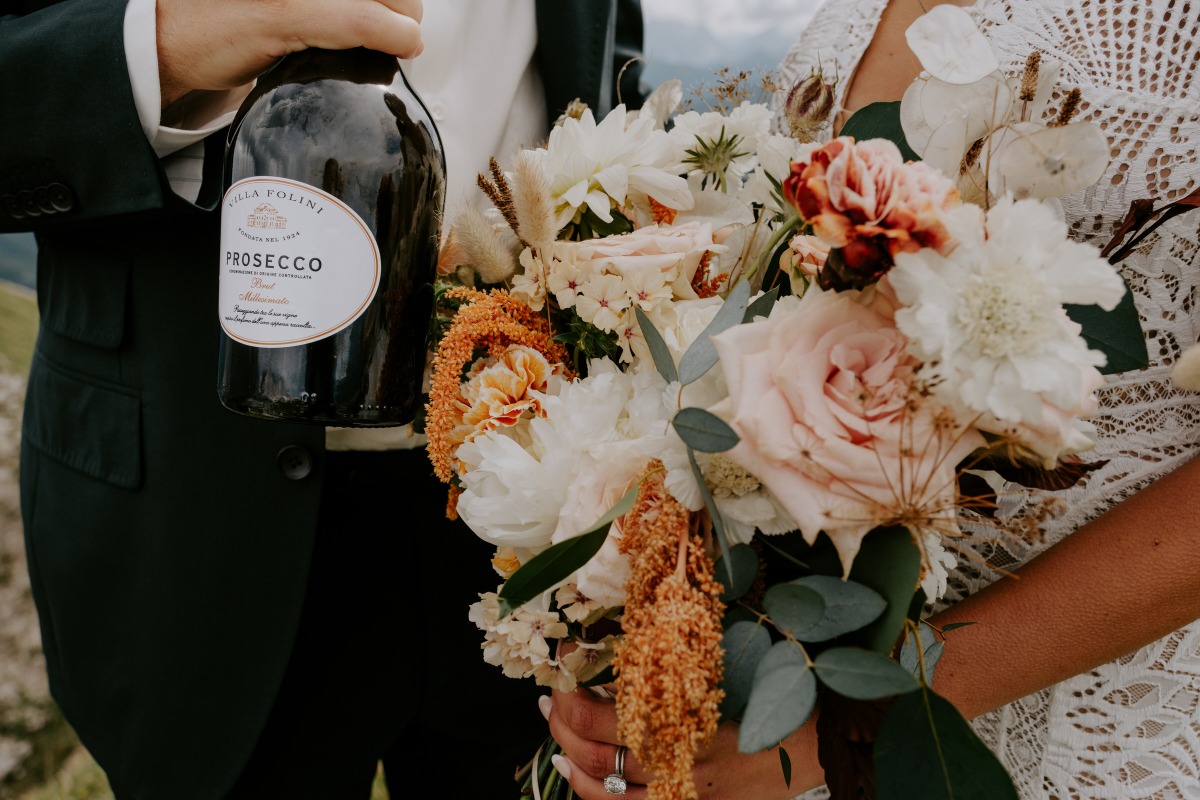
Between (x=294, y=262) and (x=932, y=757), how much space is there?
582mm

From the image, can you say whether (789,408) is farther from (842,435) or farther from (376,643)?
(376,643)

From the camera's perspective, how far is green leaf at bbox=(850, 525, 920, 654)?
0.42 m

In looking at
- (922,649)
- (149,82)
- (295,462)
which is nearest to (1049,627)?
(922,649)

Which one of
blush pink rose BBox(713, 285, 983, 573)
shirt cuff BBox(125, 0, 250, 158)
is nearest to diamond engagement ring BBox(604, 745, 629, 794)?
blush pink rose BBox(713, 285, 983, 573)

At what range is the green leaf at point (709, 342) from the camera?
46 cm

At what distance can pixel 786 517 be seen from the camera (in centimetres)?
46

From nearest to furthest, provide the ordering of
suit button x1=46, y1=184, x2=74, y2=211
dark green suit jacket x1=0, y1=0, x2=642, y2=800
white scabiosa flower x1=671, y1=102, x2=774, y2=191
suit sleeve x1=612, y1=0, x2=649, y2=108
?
white scabiosa flower x1=671, y1=102, x2=774, y2=191, suit button x1=46, y1=184, x2=74, y2=211, dark green suit jacket x1=0, y1=0, x2=642, y2=800, suit sleeve x1=612, y1=0, x2=649, y2=108

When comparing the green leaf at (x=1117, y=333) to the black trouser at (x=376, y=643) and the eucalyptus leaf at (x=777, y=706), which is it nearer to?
the eucalyptus leaf at (x=777, y=706)

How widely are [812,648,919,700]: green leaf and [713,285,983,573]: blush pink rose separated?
51mm

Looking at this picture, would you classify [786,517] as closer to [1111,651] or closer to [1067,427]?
[1067,427]

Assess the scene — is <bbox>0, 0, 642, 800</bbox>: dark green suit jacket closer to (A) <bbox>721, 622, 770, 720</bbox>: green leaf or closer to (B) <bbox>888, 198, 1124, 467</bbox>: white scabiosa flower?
(A) <bbox>721, 622, 770, 720</bbox>: green leaf

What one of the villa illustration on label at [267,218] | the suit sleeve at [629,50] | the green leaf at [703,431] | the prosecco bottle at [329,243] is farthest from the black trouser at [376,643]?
the suit sleeve at [629,50]

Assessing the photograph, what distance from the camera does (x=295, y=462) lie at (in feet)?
3.07

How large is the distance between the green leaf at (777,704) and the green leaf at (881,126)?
413 millimetres
